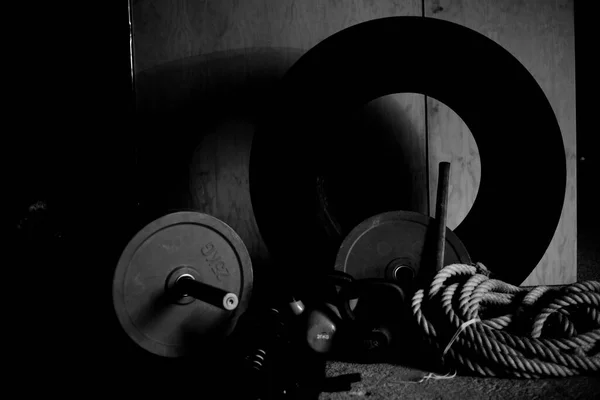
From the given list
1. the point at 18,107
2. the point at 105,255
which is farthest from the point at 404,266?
the point at 18,107

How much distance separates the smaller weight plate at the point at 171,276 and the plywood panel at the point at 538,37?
1.18 m

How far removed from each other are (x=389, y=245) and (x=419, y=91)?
64 centimetres

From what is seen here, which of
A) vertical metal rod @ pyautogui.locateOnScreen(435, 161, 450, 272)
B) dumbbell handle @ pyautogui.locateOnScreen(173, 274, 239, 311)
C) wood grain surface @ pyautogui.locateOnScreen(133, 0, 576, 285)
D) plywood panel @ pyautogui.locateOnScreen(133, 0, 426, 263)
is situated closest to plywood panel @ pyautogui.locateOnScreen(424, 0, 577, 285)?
wood grain surface @ pyautogui.locateOnScreen(133, 0, 576, 285)

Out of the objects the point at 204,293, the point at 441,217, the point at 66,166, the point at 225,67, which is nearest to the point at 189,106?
the point at 225,67

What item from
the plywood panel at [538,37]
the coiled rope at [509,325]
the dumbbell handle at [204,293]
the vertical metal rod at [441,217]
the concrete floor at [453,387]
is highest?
the plywood panel at [538,37]

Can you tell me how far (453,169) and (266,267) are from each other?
3.22 ft

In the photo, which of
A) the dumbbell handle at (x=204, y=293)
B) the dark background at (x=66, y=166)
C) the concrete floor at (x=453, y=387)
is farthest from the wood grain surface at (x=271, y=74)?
the concrete floor at (x=453, y=387)

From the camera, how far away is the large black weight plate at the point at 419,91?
1624 millimetres

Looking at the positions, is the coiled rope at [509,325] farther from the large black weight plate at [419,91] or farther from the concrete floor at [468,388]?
the large black weight plate at [419,91]

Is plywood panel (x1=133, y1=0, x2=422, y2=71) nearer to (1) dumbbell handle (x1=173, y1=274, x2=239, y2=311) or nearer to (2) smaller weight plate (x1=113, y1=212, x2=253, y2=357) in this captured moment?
(2) smaller weight plate (x1=113, y1=212, x2=253, y2=357)

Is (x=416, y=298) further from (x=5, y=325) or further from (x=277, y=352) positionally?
(x=5, y=325)

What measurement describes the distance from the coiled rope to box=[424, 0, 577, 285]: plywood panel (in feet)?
2.62

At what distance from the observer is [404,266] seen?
148 centimetres

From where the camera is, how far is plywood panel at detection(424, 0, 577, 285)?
201cm
